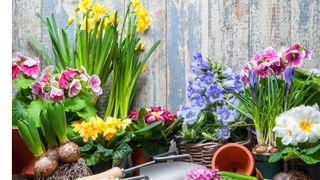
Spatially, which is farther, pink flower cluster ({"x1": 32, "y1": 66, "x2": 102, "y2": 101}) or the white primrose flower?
pink flower cluster ({"x1": 32, "y1": 66, "x2": 102, "y2": 101})

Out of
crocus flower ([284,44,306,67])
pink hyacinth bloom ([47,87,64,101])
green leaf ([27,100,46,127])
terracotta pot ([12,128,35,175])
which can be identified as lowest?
terracotta pot ([12,128,35,175])

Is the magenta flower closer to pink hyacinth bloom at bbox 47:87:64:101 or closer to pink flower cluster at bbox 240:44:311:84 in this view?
pink hyacinth bloom at bbox 47:87:64:101

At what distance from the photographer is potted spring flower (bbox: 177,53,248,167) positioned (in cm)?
150

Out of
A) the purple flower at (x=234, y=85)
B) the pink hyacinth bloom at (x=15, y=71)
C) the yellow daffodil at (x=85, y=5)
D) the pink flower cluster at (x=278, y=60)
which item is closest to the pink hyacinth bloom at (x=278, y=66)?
the pink flower cluster at (x=278, y=60)

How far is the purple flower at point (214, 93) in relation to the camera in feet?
4.96

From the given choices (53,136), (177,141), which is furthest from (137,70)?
(53,136)

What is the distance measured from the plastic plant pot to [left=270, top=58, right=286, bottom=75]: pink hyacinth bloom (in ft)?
0.83

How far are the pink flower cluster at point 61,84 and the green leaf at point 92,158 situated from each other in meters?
0.20

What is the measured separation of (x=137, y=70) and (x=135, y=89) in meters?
0.09

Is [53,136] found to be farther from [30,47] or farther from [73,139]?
[30,47]

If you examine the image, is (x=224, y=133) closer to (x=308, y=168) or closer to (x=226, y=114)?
(x=226, y=114)

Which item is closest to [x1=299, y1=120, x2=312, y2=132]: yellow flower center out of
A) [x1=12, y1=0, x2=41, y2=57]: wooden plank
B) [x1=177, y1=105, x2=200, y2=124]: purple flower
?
[x1=177, y1=105, x2=200, y2=124]: purple flower

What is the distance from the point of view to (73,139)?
1.51m

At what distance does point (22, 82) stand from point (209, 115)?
2.10ft
